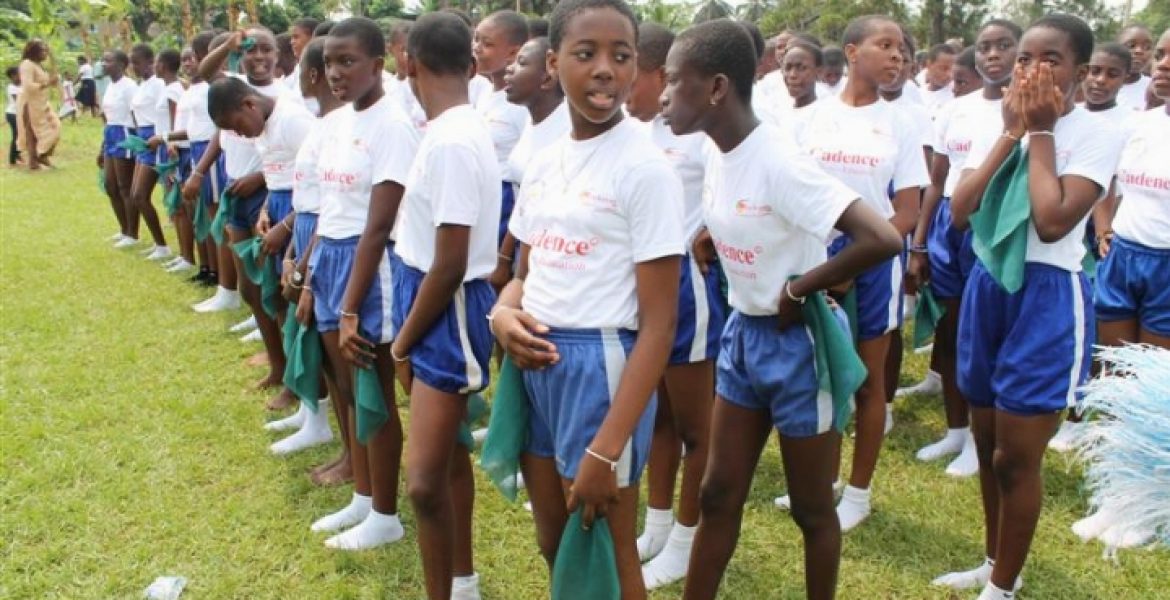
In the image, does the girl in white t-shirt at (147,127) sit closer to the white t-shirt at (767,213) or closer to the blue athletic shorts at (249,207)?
the blue athletic shorts at (249,207)

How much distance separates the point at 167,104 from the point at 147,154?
0.56m

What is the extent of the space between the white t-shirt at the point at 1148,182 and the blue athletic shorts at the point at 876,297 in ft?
3.93

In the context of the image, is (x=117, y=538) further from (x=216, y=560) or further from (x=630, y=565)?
(x=630, y=565)

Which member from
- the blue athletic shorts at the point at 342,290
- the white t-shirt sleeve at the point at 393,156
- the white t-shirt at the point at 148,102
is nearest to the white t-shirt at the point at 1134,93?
the white t-shirt sleeve at the point at 393,156

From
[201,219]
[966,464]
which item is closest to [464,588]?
[966,464]

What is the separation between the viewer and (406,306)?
9.68ft

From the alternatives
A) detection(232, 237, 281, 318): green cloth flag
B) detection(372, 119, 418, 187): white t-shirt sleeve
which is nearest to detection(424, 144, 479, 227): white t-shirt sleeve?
detection(372, 119, 418, 187): white t-shirt sleeve

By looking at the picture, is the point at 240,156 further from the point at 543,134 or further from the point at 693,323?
the point at 693,323

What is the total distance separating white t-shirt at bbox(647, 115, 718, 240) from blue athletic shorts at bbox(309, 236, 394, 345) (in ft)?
3.79

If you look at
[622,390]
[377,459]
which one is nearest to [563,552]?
[622,390]

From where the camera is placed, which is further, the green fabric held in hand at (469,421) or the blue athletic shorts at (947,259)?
the blue athletic shorts at (947,259)

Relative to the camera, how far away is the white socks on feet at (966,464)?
4352mm

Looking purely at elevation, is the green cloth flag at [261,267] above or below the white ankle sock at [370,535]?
above

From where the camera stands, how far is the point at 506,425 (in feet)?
8.00
